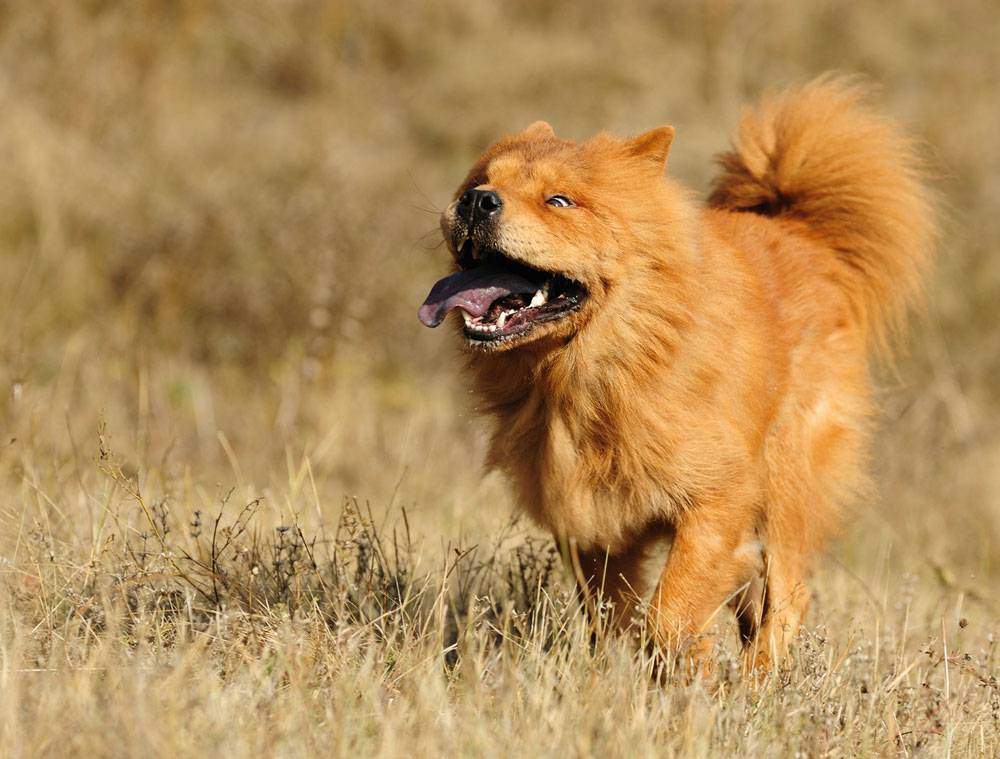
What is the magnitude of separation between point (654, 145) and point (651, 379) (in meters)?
0.92

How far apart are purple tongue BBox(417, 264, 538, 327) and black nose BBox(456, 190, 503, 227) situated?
244 millimetres

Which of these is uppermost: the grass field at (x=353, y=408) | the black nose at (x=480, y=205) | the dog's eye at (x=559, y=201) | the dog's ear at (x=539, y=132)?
the dog's ear at (x=539, y=132)

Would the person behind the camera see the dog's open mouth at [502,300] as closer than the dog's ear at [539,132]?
Yes

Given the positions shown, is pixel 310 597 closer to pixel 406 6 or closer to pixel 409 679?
pixel 409 679

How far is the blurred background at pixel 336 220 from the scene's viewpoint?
750 centimetres

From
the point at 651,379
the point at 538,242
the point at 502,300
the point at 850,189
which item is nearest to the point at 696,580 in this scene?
the point at 651,379

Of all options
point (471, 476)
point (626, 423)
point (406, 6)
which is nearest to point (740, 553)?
point (626, 423)

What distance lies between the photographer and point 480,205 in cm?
402

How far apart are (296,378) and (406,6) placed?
9.34 metres

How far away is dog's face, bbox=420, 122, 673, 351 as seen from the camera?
13.2 ft

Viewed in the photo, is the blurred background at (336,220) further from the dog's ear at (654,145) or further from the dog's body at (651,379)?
the dog's ear at (654,145)

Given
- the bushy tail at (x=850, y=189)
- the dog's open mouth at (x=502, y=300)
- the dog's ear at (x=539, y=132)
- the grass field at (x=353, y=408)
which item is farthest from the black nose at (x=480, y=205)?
the bushy tail at (x=850, y=189)

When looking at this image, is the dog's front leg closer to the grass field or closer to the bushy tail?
the grass field

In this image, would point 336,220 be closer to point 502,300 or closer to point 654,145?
point 654,145
